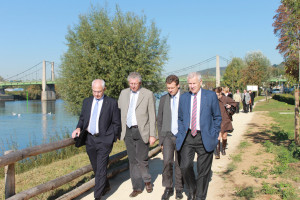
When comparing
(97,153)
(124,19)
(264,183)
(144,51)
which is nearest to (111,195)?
(97,153)

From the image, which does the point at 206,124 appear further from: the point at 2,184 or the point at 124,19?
the point at 124,19

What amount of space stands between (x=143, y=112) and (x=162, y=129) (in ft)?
1.34

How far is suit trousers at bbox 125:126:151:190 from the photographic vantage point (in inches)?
198

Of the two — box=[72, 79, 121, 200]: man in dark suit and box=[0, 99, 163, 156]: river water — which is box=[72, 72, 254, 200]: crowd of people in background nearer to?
box=[72, 79, 121, 200]: man in dark suit

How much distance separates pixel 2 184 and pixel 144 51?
31.2ft

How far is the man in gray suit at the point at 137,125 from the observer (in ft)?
16.4

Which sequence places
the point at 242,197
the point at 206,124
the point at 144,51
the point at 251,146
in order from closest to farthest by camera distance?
the point at 206,124 → the point at 242,197 → the point at 251,146 → the point at 144,51

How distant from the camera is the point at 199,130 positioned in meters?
4.20

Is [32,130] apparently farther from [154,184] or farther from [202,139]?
[202,139]

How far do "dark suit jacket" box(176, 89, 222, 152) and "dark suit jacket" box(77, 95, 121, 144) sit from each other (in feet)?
3.27

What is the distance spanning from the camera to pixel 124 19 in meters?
15.0

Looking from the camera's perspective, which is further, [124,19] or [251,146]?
[124,19]

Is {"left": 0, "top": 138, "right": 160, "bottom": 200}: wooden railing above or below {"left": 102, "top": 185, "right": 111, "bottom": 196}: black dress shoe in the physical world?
above

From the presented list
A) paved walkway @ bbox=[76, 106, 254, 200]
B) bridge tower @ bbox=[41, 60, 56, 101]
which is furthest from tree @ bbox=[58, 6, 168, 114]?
bridge tower @ bbox=[41, 60, 56, 101]
